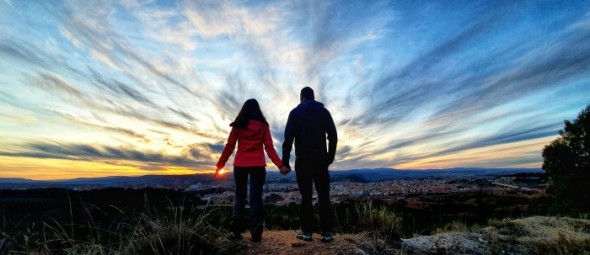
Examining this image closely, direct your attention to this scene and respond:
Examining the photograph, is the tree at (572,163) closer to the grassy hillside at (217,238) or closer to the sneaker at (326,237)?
the grassy hillside at (217,238)

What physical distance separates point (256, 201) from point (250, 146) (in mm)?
907

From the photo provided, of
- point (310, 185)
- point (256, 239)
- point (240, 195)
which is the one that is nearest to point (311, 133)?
point (310, 185)

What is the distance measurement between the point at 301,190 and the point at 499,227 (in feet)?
21.3

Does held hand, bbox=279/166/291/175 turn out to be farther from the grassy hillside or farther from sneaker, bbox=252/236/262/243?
sneaker, bbox=252/236/262/243

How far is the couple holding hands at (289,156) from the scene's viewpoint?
18.8 feet

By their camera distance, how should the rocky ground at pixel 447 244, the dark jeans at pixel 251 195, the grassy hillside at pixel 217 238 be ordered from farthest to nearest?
the dark jeans at pixel 251 195
the rocky ground at pixel 447 244
the grassy hillside at pixel 217 238

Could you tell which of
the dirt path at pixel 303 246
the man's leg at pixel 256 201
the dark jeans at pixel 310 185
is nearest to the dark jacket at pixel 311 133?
the dark jeans at pixel 310 185

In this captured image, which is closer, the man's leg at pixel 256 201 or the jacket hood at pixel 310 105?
the man's leg at pixel 256 201

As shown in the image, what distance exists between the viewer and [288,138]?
603cm

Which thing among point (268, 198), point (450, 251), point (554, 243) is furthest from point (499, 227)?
point (268, 198)

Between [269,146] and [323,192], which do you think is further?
[269,146]

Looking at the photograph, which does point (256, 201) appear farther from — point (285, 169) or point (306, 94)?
point (306, 94)

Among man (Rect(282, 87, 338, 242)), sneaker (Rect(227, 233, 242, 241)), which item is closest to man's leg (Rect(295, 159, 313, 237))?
man (Rect(282, 87, 338, 242))

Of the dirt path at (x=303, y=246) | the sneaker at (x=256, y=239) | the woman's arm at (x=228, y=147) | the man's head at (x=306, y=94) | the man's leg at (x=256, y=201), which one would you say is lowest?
the dirt path at (x=303, y=246)
